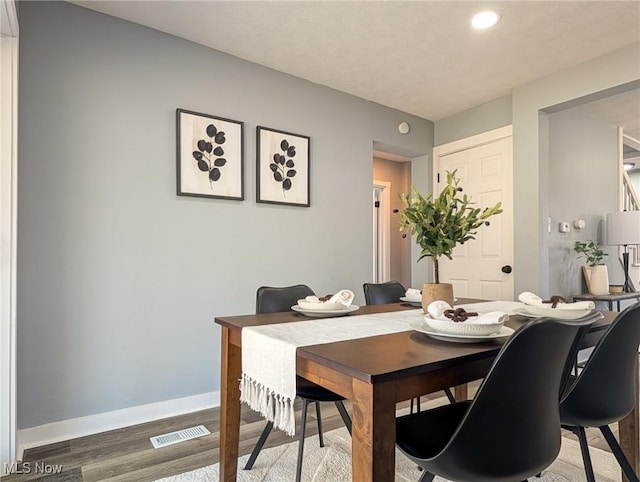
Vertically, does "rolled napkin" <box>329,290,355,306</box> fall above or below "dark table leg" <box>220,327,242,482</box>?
above

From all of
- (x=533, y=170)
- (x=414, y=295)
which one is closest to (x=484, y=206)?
(x=533, y=170)

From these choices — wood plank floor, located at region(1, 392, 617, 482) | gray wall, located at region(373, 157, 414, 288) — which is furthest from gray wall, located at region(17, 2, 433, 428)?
gray wall, located at region(373, 157, 414, 288)

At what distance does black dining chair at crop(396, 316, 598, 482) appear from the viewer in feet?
3.16

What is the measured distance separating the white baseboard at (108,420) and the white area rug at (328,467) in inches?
30.2

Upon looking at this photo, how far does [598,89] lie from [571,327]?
8.83 ft

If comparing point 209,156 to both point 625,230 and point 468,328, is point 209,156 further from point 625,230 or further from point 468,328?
point 625,230

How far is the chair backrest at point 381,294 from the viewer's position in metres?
2.52

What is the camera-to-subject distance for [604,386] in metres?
1.42

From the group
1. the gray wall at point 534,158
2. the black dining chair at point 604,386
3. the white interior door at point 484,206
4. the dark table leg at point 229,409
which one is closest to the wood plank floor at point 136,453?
the dark table leg at point 229,409

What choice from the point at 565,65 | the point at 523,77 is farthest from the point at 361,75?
the point at 565,65

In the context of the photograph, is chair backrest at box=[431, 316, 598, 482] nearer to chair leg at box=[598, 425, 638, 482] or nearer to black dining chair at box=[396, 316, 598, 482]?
black dining chair at box=[396, 316, 598, 482]

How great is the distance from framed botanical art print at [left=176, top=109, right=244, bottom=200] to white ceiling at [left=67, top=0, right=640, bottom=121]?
544mm

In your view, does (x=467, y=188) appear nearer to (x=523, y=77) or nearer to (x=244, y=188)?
(x=523, y=77)

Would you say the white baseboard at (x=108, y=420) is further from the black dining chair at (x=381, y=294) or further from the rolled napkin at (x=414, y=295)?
the rolled napkin at (x=414, y=295)
